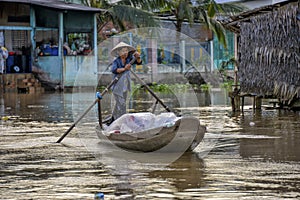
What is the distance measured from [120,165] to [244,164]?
153 cm

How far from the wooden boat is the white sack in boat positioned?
28 centimetres

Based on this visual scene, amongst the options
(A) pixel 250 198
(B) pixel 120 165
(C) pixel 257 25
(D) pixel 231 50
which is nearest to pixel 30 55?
(D) pixel 231 50

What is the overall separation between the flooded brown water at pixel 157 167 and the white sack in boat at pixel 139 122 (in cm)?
42

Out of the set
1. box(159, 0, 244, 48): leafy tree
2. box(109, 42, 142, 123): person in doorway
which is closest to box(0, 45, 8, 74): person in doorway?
box(159, 0, 244, 48): leafy tree

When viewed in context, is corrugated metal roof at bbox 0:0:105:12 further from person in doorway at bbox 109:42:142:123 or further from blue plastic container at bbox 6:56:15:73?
person in doorway at bbox 109:42:142:123

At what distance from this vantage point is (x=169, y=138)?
9.41 m

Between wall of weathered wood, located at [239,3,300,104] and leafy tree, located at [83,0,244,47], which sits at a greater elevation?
leafy tree, located at [83,0,244,47]

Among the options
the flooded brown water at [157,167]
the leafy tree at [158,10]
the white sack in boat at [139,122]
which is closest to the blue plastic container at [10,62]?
the leafy tree at [158,10]

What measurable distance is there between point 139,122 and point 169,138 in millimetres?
984

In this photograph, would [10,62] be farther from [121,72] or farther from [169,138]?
[169,138]

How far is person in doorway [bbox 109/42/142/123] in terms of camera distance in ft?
38.5

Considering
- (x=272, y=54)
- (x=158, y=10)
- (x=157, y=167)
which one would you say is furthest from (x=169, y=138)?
(x=158, y=10)

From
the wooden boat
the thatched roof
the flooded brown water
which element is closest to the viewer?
the flooded brown water

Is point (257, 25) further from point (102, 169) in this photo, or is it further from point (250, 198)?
point (250, 198)
